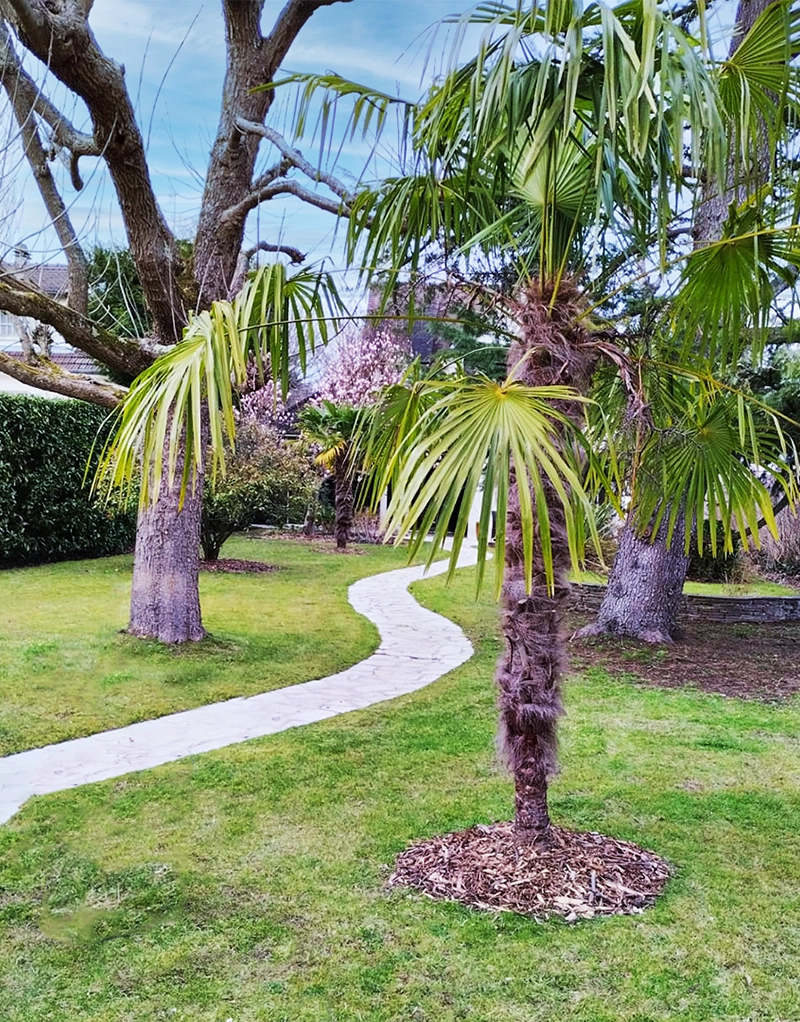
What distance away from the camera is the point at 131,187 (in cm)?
798

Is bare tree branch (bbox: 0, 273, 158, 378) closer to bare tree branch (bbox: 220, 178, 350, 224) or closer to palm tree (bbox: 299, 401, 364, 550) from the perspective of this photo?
bare tree branch (bbox: 220, 178, 350, 224)

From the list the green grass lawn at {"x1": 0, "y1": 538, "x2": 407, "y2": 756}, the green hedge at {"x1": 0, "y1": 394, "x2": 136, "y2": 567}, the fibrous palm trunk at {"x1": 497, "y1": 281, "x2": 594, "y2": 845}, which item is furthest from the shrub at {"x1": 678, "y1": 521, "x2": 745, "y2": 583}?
the fibrous palm trunk at {"x1": 497, "y1": 281, "x2": 594, "y2": 845}

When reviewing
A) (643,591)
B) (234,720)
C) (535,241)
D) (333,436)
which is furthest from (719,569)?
(535,241)

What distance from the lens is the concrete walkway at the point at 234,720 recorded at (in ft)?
17.7

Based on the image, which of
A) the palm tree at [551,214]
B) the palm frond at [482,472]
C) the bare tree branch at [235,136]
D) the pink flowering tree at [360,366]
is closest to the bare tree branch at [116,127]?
the bare tree branch at [235,136]

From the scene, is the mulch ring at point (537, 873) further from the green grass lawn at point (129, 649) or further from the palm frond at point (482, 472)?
the green grass lawn at point (129, 649)

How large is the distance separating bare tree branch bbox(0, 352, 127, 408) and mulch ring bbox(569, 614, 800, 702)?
555cm

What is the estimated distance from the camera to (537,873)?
3943 millimetres

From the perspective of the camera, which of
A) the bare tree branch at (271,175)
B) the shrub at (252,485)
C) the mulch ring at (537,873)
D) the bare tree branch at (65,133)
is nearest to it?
the mulch ring at (537,873)

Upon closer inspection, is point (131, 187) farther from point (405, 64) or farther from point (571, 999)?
point (571, 999)

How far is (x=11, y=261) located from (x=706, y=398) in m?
5.96

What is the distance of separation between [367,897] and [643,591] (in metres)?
7.28

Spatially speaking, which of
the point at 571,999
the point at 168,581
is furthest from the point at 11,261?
the point at 571,999

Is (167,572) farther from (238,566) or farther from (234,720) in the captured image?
(238,566)
